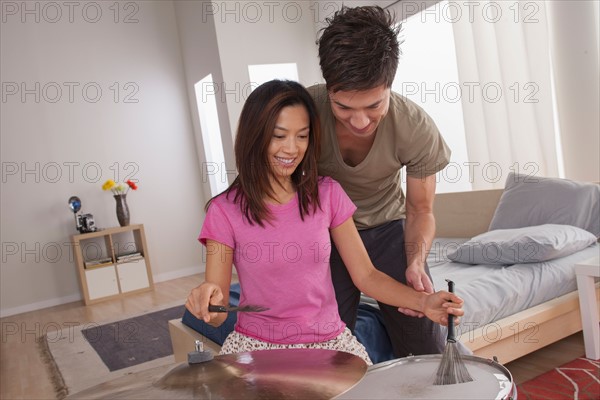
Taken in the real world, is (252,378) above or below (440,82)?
below

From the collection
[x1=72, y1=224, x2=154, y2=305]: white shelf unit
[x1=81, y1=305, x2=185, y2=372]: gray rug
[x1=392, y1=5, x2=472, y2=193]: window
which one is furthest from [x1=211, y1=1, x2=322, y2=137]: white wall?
[x1=81, y1=305, x2=185, y2=372]: gray rug

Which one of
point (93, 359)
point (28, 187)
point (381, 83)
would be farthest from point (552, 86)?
point (28, 187)

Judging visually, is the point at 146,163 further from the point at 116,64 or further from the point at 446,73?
the point at 446,73

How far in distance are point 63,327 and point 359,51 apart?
3.88 meters

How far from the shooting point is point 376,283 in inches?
53.9

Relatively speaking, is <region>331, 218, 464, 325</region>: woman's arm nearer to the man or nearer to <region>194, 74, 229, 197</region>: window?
the man

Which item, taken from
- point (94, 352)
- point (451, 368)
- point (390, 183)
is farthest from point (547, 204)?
point (94, 352)

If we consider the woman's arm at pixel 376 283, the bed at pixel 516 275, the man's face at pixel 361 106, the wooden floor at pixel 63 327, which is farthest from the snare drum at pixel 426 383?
the wooden floor at pixel 63 327

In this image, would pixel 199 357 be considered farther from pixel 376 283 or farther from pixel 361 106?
pixel 361 106

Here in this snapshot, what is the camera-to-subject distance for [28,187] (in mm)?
5250

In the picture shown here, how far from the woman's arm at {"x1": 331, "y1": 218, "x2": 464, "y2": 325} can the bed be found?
0.46 m

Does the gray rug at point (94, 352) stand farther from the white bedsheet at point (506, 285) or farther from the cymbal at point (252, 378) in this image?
the cymbal at point (252, 378)

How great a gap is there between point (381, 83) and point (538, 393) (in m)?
1.34

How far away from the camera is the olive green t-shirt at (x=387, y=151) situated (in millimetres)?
1562
